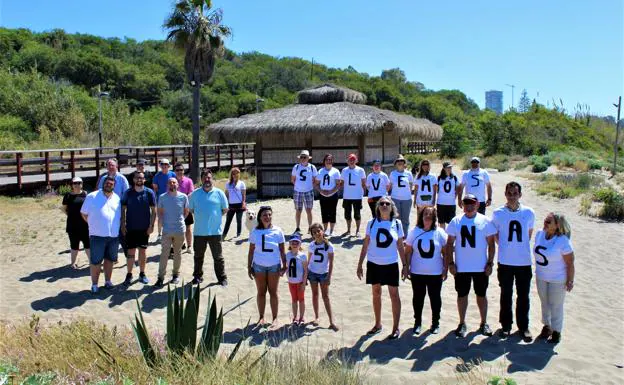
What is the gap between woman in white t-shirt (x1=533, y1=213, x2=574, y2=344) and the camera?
5441mm

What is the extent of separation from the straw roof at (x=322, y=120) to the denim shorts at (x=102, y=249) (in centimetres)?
936

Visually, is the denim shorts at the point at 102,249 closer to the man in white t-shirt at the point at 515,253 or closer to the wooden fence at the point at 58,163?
the man in white t-shirt at the point at 515,253

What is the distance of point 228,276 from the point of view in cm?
832

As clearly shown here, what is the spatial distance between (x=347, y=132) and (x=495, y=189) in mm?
6344

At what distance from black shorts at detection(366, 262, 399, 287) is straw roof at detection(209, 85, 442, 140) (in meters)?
10.1

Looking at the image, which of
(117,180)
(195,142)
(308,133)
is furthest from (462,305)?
(195,142)

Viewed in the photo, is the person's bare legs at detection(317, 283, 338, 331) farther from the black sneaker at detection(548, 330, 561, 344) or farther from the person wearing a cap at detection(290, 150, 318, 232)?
the person wearing a cap at detection(290, 150, 318, 232)

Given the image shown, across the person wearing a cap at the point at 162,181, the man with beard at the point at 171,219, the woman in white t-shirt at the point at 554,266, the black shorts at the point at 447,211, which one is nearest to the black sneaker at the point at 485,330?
the woman in white t-shirt at the point at 554,266

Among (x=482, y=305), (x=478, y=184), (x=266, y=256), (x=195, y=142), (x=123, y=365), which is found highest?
(x=195, y=142)

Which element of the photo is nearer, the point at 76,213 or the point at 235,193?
the point at 76,213

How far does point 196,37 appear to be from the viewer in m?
19.1

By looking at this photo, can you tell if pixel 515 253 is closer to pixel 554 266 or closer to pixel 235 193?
pixel 554 266

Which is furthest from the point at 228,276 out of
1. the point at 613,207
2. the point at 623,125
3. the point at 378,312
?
the point at 623,125

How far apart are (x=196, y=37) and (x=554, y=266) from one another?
16.2 metres
